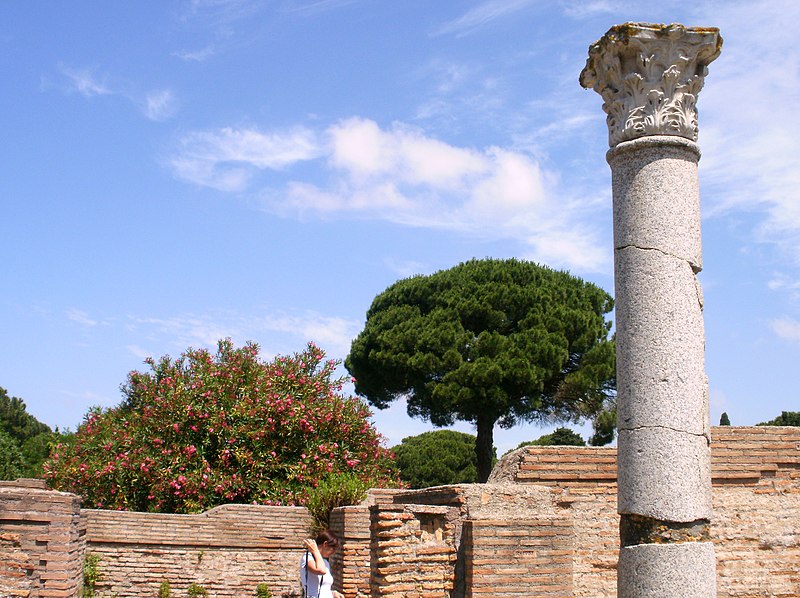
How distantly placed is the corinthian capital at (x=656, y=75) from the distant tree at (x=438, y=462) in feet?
84.7

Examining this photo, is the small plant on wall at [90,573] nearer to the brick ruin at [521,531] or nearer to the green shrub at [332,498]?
the brick ruin at [521,531]

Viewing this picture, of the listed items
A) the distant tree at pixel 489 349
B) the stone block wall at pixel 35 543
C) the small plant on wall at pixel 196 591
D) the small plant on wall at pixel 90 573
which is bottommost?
the small plant on wall at pixel 196 591

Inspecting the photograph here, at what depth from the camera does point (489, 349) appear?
24469 millimetres

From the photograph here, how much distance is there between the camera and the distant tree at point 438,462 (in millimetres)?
31047

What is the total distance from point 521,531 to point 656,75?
137 inches

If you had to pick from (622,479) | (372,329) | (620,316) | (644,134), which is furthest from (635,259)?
(372,329)

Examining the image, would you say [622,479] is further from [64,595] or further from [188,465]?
[188,465]

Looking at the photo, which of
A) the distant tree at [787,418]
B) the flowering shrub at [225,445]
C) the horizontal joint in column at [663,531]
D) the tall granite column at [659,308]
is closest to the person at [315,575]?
the tall granite column at [659,308]

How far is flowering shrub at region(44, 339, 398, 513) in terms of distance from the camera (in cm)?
1586

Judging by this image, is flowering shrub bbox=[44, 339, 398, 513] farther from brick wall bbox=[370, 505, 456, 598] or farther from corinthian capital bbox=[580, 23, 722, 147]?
corinthian capital bbox=[580, 23, 722, 147]

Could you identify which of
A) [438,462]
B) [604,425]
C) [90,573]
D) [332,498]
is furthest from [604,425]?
[90,573]

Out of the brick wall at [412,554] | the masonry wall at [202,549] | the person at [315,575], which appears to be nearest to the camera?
the person at [315,575]

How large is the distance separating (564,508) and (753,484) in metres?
1.87

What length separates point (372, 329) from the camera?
86.8 feet
